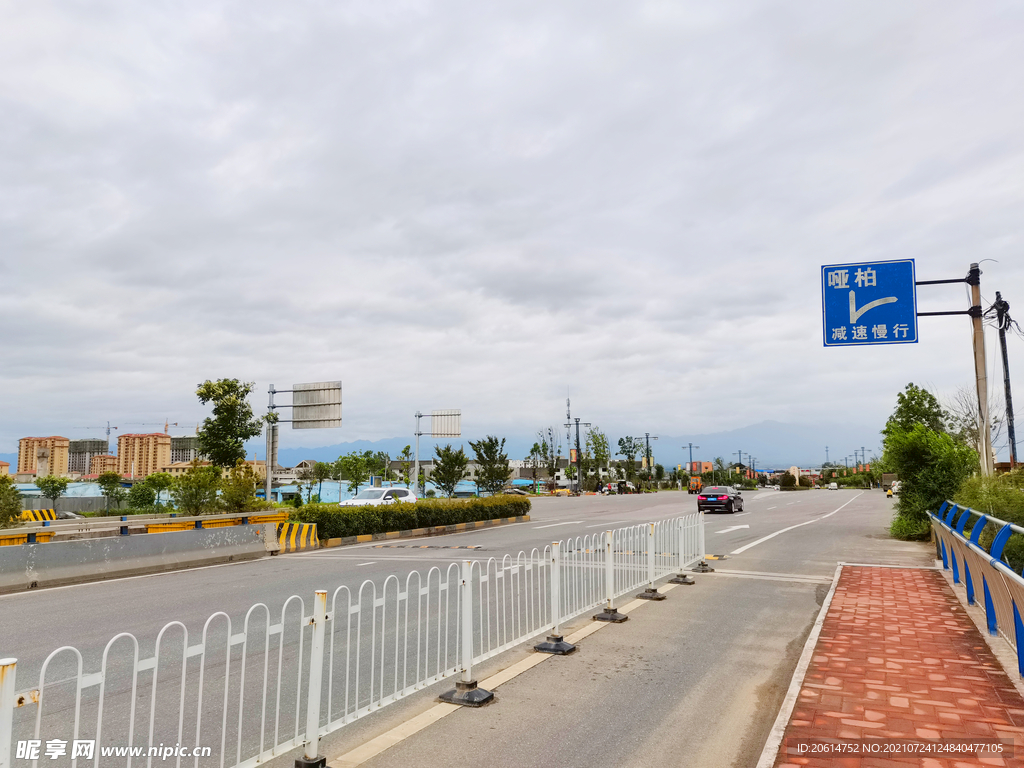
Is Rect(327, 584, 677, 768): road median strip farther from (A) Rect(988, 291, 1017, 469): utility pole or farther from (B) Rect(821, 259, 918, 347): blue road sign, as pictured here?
(A) Rect(988, 291, 1017, 469): utility pole

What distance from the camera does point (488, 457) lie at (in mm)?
43781

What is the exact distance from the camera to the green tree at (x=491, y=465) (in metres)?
43.6

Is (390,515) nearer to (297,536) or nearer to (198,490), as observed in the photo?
(297,536)

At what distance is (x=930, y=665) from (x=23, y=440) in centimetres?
14434

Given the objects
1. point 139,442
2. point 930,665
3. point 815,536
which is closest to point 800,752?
point 930,665

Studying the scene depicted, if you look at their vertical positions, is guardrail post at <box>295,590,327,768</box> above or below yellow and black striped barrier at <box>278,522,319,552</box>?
above

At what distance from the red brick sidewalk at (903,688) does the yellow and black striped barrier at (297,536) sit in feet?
47.2

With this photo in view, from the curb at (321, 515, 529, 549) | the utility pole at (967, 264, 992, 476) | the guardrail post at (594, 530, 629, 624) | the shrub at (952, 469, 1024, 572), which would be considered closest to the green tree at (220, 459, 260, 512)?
the curb at (321, 515, 529, 549)

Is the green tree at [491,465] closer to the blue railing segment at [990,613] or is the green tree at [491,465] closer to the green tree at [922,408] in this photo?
the green tree at [922,408]

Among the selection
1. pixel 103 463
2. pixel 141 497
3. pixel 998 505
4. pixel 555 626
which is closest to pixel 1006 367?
pixel 998 505

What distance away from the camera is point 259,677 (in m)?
6.53

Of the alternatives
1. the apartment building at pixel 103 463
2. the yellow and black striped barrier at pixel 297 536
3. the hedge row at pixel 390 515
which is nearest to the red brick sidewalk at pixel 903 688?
the yellow and black striped barrier at pixel 297 536

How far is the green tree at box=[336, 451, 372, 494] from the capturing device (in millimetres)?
64206

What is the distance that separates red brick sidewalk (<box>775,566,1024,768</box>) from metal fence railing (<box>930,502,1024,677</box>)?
34cm
